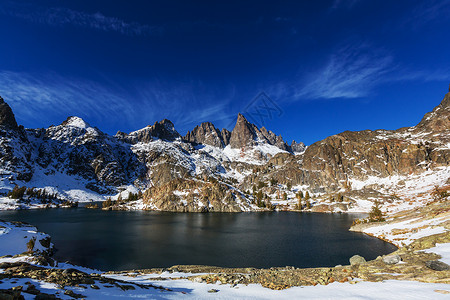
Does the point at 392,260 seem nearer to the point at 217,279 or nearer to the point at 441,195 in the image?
the point at 217,279

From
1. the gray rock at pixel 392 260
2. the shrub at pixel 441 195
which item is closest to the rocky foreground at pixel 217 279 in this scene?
the gray rock at pixel 392 260

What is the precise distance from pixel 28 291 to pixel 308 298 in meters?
16.9

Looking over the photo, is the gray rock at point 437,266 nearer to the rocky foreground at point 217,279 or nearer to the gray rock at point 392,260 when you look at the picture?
the rocky foreground at point 217,279

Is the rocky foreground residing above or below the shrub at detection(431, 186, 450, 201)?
below

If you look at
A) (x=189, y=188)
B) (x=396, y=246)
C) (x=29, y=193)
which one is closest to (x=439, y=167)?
(x=396, y=246)

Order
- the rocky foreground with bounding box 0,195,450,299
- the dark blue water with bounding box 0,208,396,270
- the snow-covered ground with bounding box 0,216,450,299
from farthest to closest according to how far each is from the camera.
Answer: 1. the dark blue water with bounding box 0,208,396,270
2. the rocky foreground with bounding box 0,195,450,299
3. the snow-covered ground with bounding box 0,216,450,299

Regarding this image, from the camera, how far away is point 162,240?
61500 mm

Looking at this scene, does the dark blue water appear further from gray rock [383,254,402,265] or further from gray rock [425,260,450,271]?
gray rock [425,260,450,271]

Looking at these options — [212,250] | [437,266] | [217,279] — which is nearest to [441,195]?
[437,266]

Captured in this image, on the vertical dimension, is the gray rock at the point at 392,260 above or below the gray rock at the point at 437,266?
below

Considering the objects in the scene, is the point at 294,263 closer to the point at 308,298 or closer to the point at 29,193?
the point at 308,298

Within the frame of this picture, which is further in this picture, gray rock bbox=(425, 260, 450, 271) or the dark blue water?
the dark blue water

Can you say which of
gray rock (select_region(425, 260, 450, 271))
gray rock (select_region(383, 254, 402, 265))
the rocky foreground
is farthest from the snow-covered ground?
gray rock (select_region(383, 254, 402, 265))

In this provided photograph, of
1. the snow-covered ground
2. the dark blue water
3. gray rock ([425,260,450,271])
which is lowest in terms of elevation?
the dark blue water
